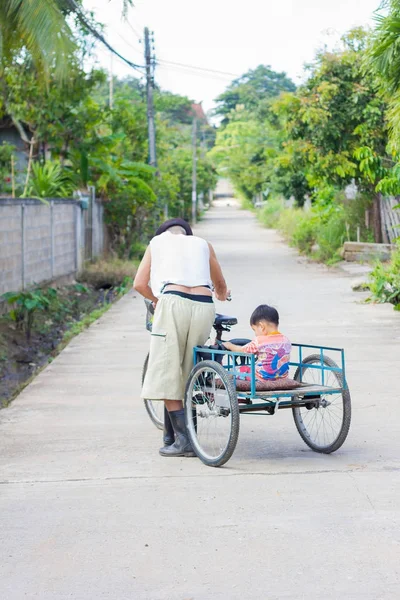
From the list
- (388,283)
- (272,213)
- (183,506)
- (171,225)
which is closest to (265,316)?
(171,225)

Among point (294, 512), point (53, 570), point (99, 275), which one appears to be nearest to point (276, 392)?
point (294, 512)

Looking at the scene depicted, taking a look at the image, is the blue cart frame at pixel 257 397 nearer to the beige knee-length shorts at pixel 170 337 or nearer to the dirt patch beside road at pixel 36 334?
the beige knee-length shorts at pixel 170 337

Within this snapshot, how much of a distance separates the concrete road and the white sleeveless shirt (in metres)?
1.28

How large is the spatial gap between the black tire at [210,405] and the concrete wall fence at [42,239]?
28.4ft

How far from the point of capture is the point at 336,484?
6.26 m

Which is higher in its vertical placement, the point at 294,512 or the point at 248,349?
the point at 248,349

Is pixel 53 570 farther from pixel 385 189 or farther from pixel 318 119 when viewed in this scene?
pixel 318 119

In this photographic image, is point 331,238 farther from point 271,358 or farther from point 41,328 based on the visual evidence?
point 271,358

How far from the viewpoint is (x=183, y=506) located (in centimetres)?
586

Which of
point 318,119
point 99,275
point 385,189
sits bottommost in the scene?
point 99,275

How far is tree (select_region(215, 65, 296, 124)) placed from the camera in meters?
109

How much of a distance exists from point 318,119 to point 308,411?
17989 mm

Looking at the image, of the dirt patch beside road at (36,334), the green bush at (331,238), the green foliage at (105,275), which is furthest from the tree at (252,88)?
the dirt patch beside road at (36,334)

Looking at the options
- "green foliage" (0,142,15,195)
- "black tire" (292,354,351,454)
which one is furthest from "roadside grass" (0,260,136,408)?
"black tire" (292,354,351,454)
